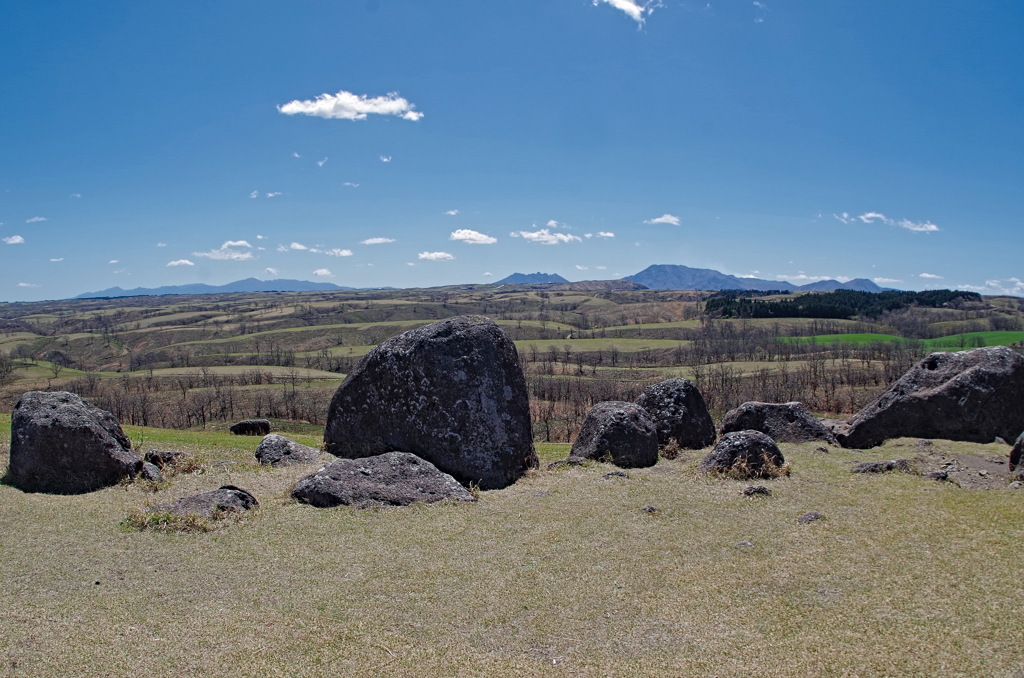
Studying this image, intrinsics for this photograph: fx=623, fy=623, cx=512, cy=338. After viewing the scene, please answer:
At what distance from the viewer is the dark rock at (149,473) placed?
1891 centimetres

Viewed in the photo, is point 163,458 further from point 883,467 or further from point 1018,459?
point 1018,459

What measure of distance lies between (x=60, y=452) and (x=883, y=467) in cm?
2517

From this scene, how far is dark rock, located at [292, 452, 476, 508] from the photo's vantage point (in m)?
16.6

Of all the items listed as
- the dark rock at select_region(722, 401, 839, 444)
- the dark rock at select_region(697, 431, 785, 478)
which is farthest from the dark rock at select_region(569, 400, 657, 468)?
the dark rock at select_region(722, 401, 839, 444)

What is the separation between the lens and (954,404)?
1001 inches

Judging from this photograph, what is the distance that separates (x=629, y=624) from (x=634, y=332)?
561 ft

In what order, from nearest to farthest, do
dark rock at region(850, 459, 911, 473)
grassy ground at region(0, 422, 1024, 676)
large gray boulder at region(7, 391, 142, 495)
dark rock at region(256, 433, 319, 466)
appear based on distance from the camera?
grassy ground at region(0, 422, 1024, 676), large gray boulder at region(7, 391, 142, 495), dark rock at region(850, 459, 911, 473), dark rock at region(256, 433, 319, 466)

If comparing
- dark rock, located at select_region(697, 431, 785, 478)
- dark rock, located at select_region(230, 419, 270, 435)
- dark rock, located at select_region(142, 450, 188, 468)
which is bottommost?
dark rock, located at select_region(230, 419, 270, 435)

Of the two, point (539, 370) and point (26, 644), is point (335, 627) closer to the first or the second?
point (26, 644)

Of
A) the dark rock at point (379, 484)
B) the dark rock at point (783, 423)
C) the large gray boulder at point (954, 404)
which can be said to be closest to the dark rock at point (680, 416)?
the dark rock at point (783, 423)

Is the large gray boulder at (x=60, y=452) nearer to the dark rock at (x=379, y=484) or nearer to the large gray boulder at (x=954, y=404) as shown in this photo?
the dark rock at (x=379, y=484)

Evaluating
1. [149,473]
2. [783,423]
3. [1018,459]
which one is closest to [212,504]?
[149,473]

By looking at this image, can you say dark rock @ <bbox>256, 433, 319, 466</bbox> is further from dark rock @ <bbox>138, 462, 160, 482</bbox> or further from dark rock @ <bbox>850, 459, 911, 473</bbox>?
dark rock @ <bbox>850, 459, 911, 473</bbox>

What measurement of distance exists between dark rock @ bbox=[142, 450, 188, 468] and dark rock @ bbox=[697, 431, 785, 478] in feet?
57.9
